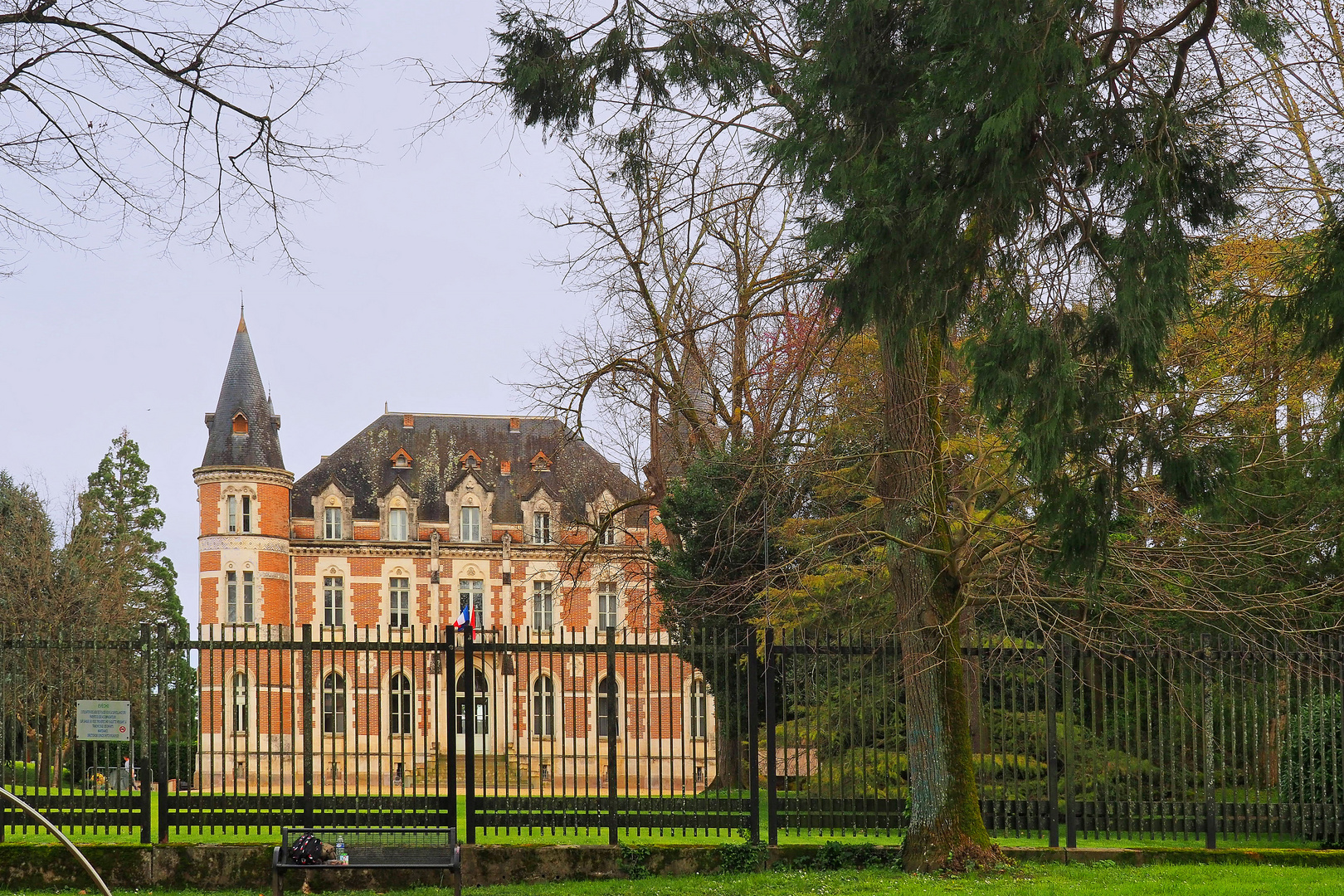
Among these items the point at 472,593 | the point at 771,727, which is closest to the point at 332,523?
the point at 472,593

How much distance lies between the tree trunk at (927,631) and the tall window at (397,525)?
41420 millimetres

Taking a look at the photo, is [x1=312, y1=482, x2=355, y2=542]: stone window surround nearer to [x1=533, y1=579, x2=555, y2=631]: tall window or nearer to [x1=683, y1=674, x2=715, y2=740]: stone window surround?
[x1=533, y1=579, x2=555, y2=631]: tall window

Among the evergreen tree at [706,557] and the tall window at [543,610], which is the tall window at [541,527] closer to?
the tall window at [543,610]

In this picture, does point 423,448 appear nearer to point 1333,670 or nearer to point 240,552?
point 240,552

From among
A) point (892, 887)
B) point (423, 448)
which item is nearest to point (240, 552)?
point (423, 448)

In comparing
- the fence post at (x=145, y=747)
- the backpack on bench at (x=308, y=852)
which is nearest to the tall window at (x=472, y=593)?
the fence post at (x=145, y=747)

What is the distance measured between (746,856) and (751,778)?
72cm

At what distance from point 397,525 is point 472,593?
4258mm

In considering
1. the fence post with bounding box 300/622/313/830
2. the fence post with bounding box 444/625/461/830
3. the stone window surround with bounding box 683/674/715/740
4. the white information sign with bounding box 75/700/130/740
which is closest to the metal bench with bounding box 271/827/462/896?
the fence post with bounding box 300/622/313/830

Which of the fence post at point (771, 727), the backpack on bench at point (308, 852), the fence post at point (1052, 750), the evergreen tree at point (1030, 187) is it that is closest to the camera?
the evergreen tree at point (1030, 187)

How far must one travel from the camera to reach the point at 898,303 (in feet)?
24.6

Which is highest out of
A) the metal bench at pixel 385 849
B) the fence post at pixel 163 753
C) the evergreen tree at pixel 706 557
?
the evergreen tree at pixel 706 557

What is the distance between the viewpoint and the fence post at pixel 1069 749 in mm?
11523

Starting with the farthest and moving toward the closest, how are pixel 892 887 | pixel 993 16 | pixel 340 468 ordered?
pixel 340 468 < pixel 892 887 < pixel 993 16
